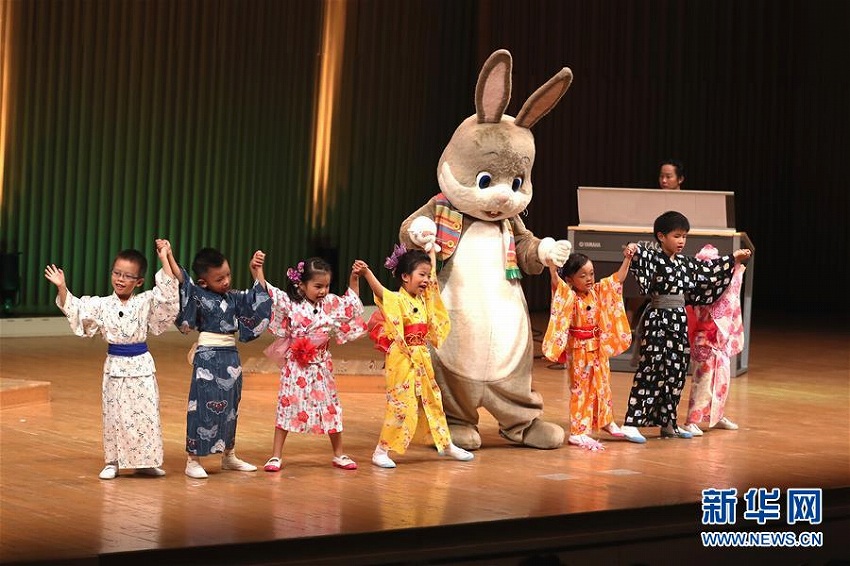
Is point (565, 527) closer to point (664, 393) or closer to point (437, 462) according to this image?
point (437, 462)

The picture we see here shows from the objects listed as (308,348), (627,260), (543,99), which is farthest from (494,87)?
(308,348)

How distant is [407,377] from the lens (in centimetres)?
526

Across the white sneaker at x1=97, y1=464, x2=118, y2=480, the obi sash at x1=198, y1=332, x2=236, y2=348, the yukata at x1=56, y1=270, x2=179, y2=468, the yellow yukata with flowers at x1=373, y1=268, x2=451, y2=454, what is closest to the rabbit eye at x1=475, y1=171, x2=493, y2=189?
the yellow yukata with flowers at x1=373, y1=268, x2=451, y2=454

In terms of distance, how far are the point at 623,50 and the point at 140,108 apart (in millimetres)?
4996

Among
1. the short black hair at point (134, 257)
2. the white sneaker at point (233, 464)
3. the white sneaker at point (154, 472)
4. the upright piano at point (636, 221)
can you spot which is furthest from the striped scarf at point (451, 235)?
the upright piano at point (636, 221)

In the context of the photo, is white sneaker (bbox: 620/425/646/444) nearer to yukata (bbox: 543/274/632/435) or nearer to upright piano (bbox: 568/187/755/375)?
yukata (bbox: 543/274/632/435)

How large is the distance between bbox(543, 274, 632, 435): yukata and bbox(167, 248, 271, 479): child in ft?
4.38

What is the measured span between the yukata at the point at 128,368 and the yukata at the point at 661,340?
6.90ft

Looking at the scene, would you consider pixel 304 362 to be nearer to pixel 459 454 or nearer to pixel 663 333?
pixel 459 454

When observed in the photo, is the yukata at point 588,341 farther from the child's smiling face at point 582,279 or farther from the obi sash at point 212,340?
the obi sash at point 212,340

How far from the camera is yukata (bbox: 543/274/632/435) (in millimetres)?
5750

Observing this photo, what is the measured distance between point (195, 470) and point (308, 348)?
59 centimetres

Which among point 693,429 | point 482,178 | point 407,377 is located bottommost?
point 693,429

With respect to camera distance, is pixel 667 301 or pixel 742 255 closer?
pixel 667 301
